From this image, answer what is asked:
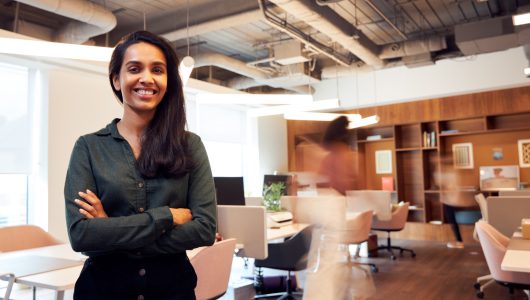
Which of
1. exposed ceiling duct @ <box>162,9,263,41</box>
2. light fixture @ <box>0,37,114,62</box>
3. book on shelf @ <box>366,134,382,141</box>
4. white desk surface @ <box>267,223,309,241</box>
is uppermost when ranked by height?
exposed ceiling duct @ <box>162,9,263,41</box>

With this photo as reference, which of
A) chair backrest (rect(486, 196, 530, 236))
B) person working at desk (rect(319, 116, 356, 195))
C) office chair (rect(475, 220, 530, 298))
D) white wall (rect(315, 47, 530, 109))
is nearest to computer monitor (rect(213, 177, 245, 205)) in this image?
person working at desk (rect(319, 116, 356, 195))

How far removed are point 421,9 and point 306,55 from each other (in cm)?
194

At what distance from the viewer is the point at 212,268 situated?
2.65m

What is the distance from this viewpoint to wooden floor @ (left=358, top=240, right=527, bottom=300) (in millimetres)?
4648

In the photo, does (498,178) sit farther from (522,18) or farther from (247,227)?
(247,227)

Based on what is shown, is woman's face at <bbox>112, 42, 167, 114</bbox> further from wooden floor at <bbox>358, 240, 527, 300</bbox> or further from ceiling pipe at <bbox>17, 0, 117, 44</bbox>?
wooden floor at <bbox>358, 240, 527, 300</bbox>

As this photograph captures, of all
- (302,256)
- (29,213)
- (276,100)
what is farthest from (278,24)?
(29,213)

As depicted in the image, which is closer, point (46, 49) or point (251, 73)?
point (46, 49)

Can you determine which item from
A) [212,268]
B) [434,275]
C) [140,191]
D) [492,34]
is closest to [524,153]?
[492,34]

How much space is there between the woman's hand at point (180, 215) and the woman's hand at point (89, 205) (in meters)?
0.20

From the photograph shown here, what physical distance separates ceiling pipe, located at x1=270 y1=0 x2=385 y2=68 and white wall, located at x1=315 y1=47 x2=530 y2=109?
1160mm

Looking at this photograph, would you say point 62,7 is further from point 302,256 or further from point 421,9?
point 421,9

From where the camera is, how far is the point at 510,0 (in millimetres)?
5922

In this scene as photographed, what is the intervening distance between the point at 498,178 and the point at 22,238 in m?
7.79
